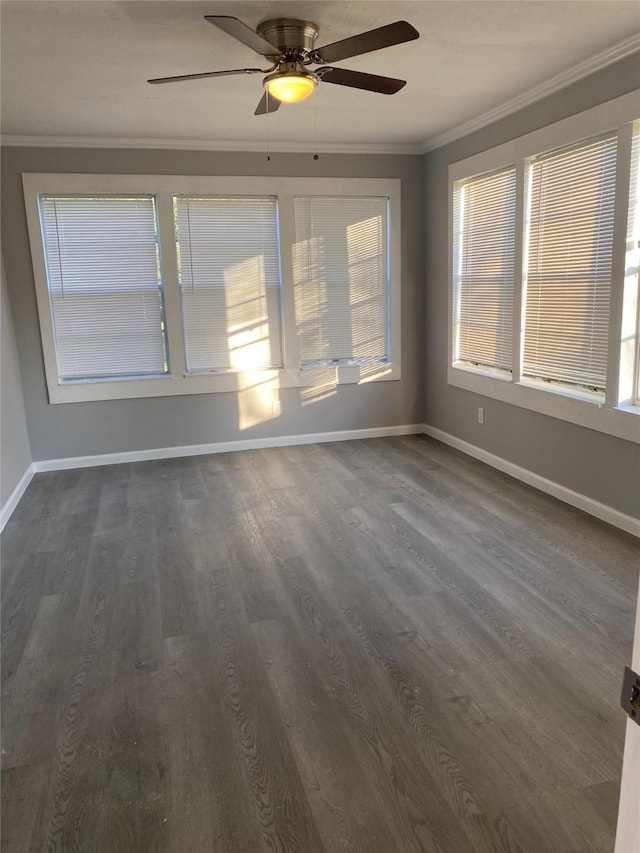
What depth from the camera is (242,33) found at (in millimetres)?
2307

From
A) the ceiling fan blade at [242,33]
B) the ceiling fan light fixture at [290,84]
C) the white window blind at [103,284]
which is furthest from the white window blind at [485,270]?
the white window blind at [103,284]

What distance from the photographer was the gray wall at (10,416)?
406cm

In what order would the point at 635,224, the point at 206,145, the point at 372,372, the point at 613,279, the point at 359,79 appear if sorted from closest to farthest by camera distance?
the point at 359,79
the point at 635,224
the point at 613,279
the point at 206,145
the point at 372,372

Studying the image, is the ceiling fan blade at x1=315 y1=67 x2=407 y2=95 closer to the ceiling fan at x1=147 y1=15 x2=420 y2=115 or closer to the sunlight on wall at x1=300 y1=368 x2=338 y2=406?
the ceiling fan at x1=147 y1=15 x2=420 y2=115

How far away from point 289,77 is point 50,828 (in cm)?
287

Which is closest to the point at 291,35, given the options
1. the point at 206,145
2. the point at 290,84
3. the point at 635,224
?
the point at 290,84

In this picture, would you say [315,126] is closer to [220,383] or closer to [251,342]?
[251,342]

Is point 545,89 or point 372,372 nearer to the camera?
point 545,89

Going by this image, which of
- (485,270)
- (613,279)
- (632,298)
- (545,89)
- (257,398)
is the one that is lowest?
(257,398)

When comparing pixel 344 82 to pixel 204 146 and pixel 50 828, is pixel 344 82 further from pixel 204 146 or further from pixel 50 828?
pixel 50 828

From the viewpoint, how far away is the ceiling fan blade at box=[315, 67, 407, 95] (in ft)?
8.90

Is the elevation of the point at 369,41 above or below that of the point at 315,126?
below

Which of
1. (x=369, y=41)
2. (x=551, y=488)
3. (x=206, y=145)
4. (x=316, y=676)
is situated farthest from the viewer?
(x=206, y=145)

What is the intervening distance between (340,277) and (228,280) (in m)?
0.98
